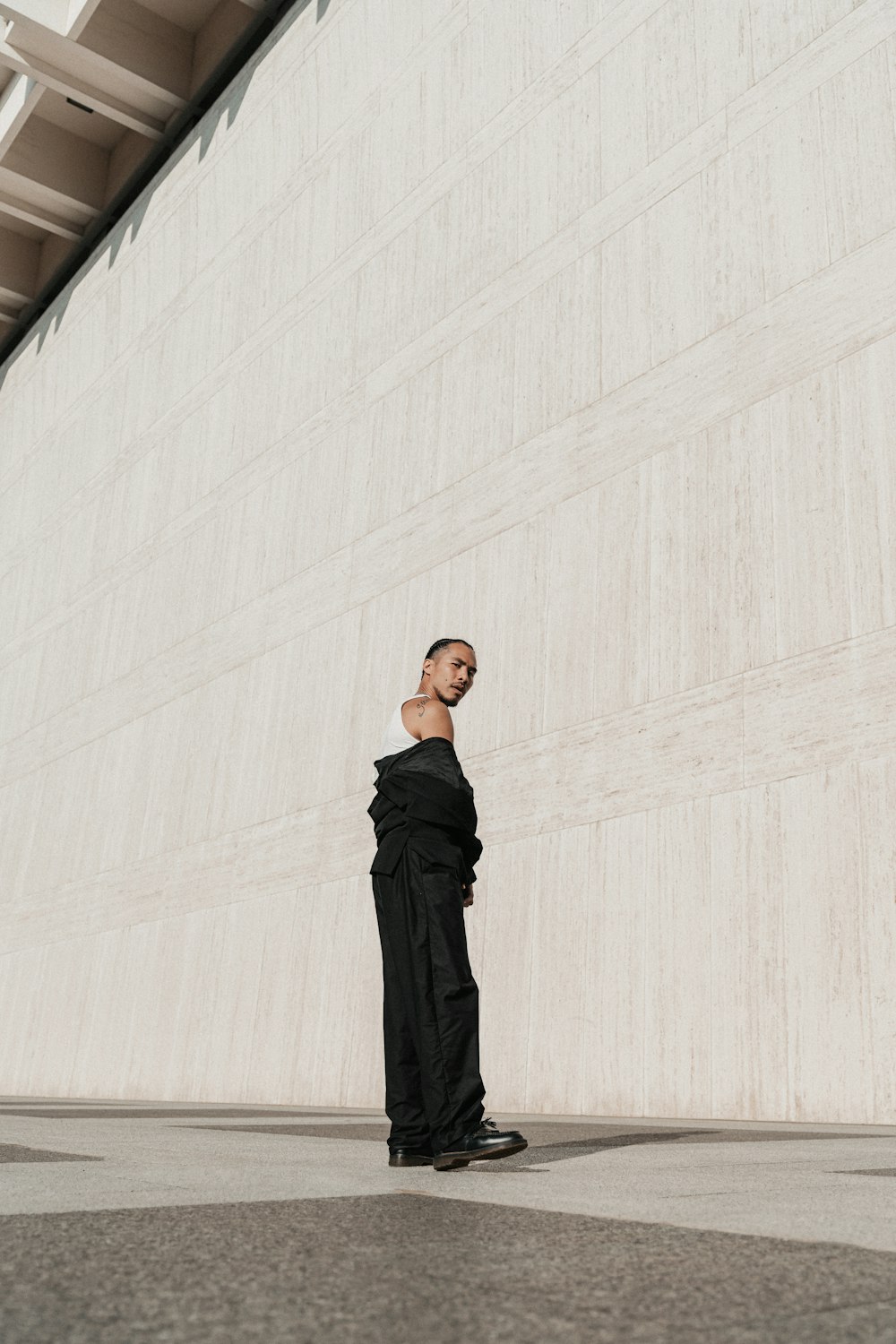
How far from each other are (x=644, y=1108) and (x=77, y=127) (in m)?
21.6

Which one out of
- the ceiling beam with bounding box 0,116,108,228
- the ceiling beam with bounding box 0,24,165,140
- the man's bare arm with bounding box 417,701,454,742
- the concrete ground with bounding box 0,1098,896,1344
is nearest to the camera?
the concrete ground with bounding box 0,1098,896,1344

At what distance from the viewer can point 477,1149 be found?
11.7ft

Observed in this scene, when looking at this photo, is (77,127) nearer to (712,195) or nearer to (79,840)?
(79,840)

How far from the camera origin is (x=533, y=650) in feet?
35.4

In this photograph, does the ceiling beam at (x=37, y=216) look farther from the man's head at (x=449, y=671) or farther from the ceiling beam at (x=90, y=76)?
the man's head at (x=449, y=671)

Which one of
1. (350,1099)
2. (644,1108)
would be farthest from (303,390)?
(644,1108)

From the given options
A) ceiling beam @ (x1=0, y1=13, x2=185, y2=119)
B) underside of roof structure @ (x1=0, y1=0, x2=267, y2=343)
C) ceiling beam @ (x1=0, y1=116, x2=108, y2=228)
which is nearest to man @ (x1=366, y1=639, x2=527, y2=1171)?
underside of roof structure @ (x1=0, y1=0, x2=267, y2=343)

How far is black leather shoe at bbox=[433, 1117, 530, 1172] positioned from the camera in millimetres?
3521

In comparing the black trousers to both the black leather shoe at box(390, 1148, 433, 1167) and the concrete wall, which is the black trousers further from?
the concrete wall

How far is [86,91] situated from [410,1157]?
2100 cm

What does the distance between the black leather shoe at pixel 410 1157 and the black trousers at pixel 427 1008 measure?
0.07 feet

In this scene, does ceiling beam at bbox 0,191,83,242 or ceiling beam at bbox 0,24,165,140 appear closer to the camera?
ceiling beam at bbox 0,24,165,140

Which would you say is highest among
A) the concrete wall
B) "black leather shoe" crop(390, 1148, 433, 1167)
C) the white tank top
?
the concrete wall

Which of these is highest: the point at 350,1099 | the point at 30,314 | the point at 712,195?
the point at 30,314
